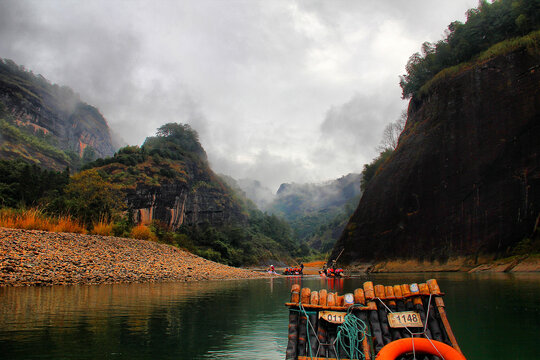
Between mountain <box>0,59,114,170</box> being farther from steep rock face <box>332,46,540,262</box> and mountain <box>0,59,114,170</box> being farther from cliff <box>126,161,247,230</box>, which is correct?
steep rock face <box>332,46,540,262</box>

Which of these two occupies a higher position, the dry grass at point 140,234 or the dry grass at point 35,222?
the dry grass at point 35,222

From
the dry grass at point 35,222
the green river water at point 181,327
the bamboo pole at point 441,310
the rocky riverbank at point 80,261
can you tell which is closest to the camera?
the bamboo pole at point 441,310

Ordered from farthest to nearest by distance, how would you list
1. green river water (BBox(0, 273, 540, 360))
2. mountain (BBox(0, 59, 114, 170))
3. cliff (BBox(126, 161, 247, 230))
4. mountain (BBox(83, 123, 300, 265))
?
1. mountain (BBox(0, 59, 114, 170))
2. cliff (BBox(126, 161, 247, 230))
3. mountain (BBox(83, 123, 300, 265))
4. green river water (BBox(0, 273, 540, 360))

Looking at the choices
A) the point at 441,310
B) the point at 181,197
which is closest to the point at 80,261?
the point at 441,310

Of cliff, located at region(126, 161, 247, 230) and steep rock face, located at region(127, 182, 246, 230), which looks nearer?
steep rock face, located at region(127, 182, 246, 230)

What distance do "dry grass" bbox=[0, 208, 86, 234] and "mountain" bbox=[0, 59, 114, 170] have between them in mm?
54188

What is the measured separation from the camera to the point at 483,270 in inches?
1081

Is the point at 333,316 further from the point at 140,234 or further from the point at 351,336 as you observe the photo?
the point at 140,234

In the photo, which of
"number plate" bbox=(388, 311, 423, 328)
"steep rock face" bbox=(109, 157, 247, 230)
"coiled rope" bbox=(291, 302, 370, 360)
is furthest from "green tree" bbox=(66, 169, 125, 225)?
"number plate" bbox=(388, 311, 423, 328)

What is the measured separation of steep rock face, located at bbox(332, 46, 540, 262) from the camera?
28.9 m

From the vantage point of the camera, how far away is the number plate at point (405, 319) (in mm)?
5457

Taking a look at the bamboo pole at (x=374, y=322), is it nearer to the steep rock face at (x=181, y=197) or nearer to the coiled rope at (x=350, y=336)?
the coiled rope at (x=350, y=336)

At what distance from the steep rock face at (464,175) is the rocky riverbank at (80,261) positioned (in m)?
A: 19.8

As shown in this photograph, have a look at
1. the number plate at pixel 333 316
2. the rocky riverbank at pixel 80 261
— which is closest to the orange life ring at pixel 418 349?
the number plate at pixel 333 316
